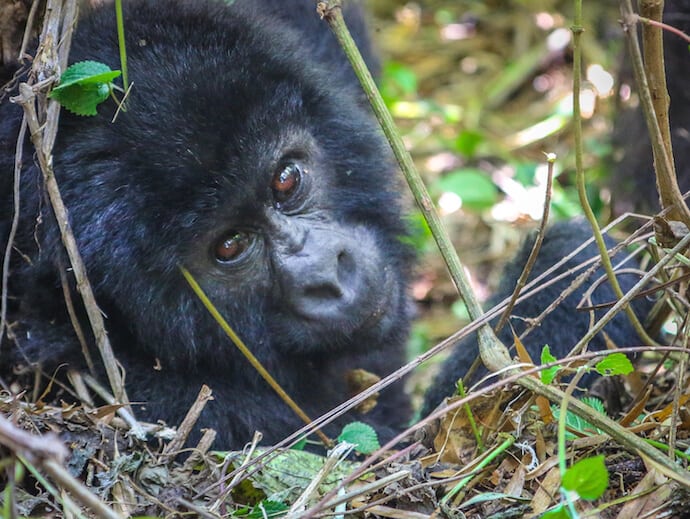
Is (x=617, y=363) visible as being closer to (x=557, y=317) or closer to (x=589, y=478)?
(x=589, y=478)

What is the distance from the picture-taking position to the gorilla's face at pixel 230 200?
273 centimetres

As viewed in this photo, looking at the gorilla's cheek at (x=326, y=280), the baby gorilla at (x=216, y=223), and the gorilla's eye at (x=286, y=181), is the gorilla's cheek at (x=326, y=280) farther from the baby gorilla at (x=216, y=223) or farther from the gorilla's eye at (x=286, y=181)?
the gorilla's eye at (x=286, y=181)

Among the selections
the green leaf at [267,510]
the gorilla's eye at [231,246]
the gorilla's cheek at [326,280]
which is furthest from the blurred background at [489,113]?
the green leaf at [267,510]

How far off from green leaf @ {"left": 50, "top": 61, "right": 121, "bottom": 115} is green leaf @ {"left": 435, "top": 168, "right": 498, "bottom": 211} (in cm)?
299

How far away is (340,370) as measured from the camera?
11.1 ft

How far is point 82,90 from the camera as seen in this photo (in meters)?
2.53

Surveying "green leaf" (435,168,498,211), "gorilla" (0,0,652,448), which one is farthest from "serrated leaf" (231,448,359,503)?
"green leaf" (435,168,498,211)

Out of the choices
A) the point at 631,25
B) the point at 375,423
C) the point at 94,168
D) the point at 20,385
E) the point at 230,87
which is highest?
the point at 631,25

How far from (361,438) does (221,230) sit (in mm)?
813

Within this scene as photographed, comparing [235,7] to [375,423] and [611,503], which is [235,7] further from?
[611,503]

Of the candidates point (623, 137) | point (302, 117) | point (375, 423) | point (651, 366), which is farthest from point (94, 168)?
point (623, 137)

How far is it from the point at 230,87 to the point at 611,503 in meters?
1.63

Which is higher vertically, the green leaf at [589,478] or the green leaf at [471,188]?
the green leaf at [589,478]

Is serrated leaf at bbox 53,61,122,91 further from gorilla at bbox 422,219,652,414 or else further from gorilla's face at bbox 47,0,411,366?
gorilla at bbox 422,219,652,414
